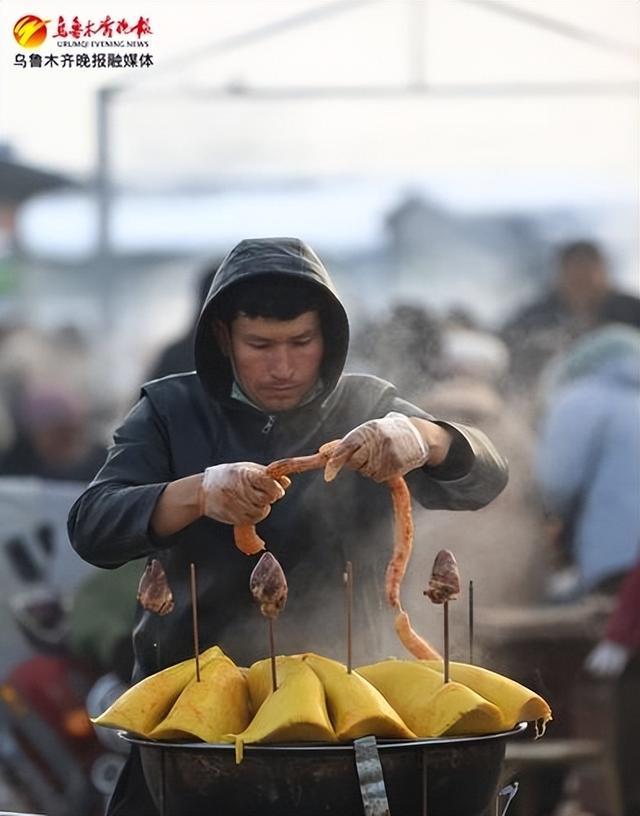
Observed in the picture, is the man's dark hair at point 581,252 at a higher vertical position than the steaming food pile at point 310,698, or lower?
higher

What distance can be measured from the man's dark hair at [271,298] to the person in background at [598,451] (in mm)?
1556

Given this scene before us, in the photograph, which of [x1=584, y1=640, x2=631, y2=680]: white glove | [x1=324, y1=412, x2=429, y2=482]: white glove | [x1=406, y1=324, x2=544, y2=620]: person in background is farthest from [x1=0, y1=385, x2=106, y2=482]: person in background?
[x1=324, y1=412, x2=429, y2=482]: white glove

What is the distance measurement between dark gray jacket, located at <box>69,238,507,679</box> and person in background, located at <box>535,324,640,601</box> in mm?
1449

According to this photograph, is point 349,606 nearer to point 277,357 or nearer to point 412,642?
point 412,642

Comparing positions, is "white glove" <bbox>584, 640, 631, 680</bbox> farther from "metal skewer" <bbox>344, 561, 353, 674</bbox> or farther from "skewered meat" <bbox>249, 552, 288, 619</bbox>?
"skewered meat" <bbox>249, 552, 288, 619</bbox>

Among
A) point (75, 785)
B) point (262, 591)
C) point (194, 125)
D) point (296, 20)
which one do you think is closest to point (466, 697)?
point (262, 591)

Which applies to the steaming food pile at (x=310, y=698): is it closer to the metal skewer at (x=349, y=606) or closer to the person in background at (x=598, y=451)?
the metal skewer at (x=349, y=606)

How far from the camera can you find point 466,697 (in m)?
2.58

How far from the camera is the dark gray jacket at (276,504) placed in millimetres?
2982

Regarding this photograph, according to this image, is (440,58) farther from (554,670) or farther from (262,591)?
(262,591)

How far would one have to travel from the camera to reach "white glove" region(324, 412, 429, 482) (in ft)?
9.04

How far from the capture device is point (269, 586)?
2643 millimetres

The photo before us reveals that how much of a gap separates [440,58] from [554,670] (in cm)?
149

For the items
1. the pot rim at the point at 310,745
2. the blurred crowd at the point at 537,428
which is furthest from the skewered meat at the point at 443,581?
the blurred crowd at the point at 537,428
